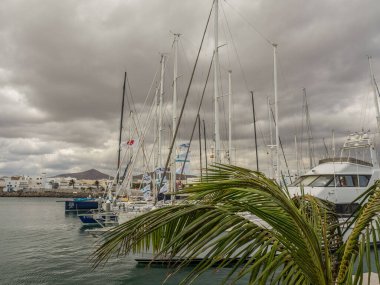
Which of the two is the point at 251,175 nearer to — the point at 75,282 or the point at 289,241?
the point at 289,241

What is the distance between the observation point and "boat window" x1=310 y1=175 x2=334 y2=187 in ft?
63.5

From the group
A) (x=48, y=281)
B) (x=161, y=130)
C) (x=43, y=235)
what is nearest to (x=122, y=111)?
(x=161, y=130)

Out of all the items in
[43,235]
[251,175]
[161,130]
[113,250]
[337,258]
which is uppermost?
[161,130]

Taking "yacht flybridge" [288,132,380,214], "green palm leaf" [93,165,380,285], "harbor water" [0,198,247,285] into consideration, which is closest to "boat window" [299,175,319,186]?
"yacht flybridge" [288,132,380,214]

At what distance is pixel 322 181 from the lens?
64.2 ft

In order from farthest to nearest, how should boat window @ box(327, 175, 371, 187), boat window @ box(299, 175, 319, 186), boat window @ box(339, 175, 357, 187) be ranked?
boat window @ box(299, 175, 319, 186) < boat window @ box(339, 175, 357, 187) < boat window @ box(327, 175, 371, 187)

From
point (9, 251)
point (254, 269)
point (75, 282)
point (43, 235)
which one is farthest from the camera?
point (43, 235)

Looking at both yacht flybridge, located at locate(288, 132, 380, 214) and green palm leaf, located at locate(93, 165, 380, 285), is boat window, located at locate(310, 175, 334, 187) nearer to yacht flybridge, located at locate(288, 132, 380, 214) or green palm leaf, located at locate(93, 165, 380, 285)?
yacht flybridge, located at locate(288, 132, 380, 214)

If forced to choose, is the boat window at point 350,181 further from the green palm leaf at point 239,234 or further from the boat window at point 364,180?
the green palm leaf at point 239,234

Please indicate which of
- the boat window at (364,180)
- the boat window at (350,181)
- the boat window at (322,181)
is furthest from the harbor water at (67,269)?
the boat window at (364,180)

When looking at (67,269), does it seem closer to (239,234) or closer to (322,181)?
(322,181)

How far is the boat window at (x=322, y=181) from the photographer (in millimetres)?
19364

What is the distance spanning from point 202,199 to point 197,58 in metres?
17.1

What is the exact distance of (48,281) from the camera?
14922mm
